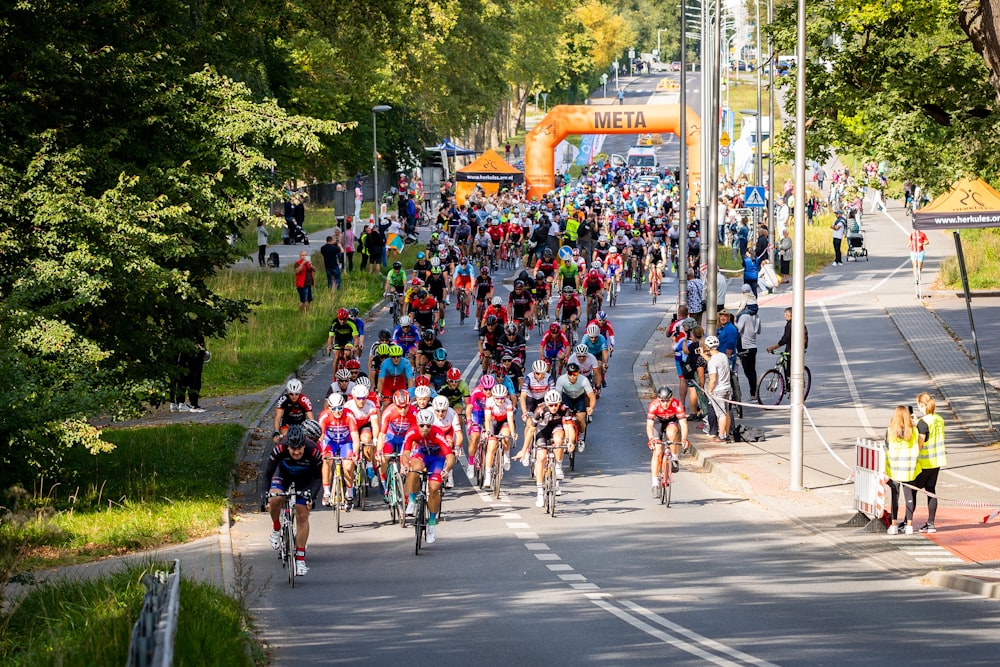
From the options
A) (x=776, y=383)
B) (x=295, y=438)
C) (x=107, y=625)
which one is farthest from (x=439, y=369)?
(x=107, y=625)

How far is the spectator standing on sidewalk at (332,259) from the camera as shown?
41188mm

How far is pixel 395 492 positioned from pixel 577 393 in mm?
3695

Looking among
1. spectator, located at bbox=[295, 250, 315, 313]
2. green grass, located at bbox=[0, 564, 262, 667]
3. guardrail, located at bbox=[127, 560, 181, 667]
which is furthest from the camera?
spectator, located at bbox=[295, 250, 315, 313]

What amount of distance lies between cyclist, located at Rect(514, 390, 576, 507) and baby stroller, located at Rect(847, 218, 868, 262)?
34777mm

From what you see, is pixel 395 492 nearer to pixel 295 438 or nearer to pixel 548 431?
pixel 548 431

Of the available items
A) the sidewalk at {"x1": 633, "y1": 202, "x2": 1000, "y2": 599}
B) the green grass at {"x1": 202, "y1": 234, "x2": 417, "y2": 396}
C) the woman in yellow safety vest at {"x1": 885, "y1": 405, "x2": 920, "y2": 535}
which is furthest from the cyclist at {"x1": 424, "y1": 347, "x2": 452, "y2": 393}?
the green grass at {"x1": 202, "y1": 234, "x2": 417, "y2": 396}

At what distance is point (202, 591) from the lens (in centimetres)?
1275

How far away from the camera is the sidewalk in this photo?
1627 centimetres

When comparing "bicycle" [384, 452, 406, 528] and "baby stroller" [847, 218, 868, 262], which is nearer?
"bicycle" [384, 452, 406, 528]

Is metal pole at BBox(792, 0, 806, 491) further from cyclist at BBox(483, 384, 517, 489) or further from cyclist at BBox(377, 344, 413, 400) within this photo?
cyclist at BBox(377, 344, 413, 400)

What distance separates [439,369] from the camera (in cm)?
2170

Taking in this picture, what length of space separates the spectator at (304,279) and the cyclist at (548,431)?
687 inches

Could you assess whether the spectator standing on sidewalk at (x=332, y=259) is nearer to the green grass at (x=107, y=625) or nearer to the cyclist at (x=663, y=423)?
the cyclist at (x=663, y=423)

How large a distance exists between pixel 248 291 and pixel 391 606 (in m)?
27.2
